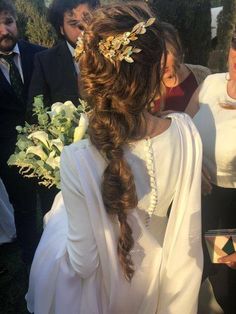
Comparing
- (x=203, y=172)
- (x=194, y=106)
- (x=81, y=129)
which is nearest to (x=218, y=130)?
(x=203, y=172)

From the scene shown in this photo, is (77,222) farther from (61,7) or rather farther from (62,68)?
(61,7)

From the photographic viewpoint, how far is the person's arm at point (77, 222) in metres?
1.61

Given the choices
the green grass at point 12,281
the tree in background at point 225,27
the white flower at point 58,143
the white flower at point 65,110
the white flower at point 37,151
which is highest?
the white flower at point 65,110

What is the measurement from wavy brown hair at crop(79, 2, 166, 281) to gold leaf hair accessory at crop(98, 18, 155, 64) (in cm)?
2

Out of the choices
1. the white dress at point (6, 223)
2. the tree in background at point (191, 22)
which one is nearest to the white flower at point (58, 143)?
the white dress at point (6, 223)

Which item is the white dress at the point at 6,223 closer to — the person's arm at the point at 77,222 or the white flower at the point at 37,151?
the white flower at the point at 37,151

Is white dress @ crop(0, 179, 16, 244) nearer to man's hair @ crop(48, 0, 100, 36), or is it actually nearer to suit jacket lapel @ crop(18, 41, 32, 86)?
suit jacket lapel @ crop(18, 41, 32, 86)

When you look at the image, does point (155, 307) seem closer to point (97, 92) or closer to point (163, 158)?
point (163, 158)

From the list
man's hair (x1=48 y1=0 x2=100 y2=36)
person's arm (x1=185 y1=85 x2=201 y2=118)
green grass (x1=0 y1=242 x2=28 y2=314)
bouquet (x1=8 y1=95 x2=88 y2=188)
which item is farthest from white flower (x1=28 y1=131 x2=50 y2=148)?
green grass (x1=0 y1=242 x2=28 y2=314)

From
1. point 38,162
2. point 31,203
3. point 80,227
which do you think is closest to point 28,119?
point 31,203

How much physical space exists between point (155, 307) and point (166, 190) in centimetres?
64

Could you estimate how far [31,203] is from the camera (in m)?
3.67

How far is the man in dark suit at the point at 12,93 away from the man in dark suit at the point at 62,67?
0.16 m

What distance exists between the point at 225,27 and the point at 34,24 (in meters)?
5.27
